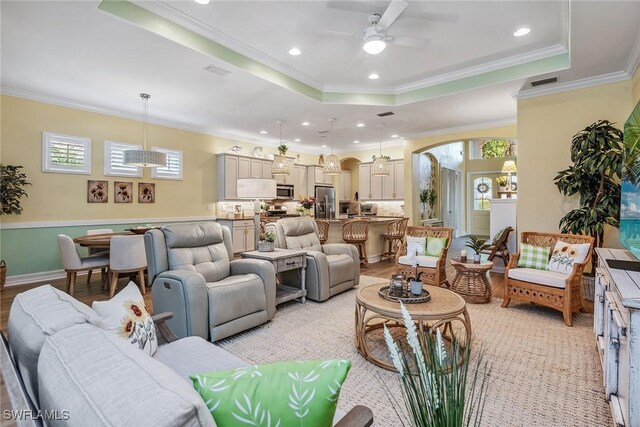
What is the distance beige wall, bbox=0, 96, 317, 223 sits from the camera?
15.3 feet

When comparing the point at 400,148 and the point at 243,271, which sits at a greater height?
the point at 400,148

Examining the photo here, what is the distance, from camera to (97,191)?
5406 millimetres

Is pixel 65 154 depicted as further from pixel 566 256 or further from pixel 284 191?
pixel 566 256

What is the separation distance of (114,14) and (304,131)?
4.54 metres

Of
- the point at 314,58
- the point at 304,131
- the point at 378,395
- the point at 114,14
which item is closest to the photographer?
the point at 378,395

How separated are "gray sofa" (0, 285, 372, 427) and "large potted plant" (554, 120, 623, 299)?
13.4ft

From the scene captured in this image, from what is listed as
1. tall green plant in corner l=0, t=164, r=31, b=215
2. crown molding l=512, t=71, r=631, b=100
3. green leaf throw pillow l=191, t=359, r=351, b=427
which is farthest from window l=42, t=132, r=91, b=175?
crown molding l=512, t=71, r=631, b=100

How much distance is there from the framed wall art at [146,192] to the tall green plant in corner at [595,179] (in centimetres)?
672

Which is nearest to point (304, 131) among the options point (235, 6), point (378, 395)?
point (235, 6)

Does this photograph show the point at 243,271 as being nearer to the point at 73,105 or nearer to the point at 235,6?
the point at 235,6

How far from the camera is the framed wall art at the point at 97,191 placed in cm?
533

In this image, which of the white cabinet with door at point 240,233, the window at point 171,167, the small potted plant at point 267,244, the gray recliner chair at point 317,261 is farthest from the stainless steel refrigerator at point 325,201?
the small potted plant at point 267,244

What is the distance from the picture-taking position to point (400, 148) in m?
8.30

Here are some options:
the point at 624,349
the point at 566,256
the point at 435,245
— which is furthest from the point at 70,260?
the point at 566,256
